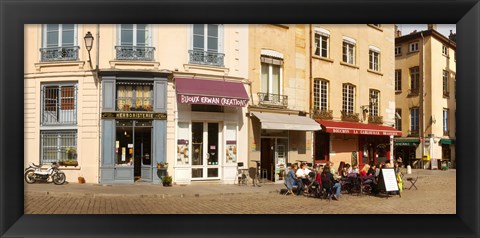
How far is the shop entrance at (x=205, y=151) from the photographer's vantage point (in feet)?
38.4

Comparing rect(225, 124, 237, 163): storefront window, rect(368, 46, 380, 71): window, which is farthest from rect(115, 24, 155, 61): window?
rect(368, 46, 380, 71): window

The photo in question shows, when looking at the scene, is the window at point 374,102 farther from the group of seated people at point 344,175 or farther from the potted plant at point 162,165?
the potted plant at point 162,165

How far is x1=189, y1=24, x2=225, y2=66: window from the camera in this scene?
1042 centimetres

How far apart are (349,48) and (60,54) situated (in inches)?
312

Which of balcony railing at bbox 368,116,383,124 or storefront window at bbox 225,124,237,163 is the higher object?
balcony railing at bbox 368,116,383,124

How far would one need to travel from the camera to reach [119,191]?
369 inches

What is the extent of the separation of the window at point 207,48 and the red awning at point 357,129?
392cm

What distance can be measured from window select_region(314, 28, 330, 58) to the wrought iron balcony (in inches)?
73.0

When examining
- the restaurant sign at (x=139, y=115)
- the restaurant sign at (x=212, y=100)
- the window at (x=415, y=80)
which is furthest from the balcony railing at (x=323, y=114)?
the restaurant sign at (x=139, y=115)

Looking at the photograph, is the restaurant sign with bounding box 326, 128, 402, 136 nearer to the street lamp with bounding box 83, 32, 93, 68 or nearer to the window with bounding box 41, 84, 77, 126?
the street lamp with bounding box 83, 32, 93, 68

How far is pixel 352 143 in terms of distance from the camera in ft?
37.9

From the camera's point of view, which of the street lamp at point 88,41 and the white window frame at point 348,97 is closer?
the street lamp at point 88,41

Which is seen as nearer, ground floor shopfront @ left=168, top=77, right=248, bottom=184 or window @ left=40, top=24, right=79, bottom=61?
window @ left=40, top=24, right=79, bottom=61
